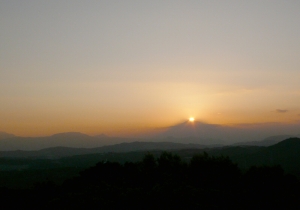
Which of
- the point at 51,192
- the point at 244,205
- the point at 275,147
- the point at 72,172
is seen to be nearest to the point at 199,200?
the point at 244,205

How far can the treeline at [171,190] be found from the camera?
28.8 meters

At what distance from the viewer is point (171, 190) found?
98.7 feet

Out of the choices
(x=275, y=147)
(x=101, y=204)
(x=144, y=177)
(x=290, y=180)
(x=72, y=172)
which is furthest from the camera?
(x=275, y=147)

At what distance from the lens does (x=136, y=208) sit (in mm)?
28250

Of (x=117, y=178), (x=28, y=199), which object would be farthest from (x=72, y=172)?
(x=28, y=199)

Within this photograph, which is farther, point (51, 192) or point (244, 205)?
point (51, 192)

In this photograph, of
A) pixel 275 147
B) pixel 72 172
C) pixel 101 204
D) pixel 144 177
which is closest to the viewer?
pixel 101 204

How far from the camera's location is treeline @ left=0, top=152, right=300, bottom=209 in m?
28.8

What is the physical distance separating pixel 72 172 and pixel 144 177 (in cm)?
6103

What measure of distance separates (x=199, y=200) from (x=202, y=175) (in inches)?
818

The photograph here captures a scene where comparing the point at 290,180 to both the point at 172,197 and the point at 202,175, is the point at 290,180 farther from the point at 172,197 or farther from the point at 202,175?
the point at 172,197

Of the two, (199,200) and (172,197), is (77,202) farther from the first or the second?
(199,200)

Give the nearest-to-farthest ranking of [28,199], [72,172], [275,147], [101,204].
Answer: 1. [101,204]
2. [28,199]
3. [72,172]
4. [275,147]

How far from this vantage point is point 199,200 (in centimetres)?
2856
